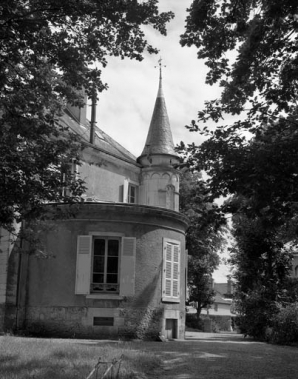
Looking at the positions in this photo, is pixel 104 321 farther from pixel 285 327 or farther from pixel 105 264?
pixel 285 327

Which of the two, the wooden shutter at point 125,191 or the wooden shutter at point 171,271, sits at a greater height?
the wooden shutter at point 125,191

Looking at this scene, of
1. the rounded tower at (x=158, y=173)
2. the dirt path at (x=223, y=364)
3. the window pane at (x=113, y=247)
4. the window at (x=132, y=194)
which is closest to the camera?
the dirt path at (x=223, y=364)

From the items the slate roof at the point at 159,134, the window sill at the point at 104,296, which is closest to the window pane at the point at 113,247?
the window sill at the point at 104,296

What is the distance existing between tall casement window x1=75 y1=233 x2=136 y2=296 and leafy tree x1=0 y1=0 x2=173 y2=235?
6.22m

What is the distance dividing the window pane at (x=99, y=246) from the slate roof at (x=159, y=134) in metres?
9.77

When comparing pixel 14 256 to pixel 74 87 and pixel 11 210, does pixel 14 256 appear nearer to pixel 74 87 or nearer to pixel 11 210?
pixel 11 210

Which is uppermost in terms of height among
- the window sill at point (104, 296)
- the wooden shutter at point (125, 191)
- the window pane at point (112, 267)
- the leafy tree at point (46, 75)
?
the wooden shutter at point (125, 191)

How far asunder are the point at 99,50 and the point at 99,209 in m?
8.43

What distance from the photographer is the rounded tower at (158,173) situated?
26.3 m

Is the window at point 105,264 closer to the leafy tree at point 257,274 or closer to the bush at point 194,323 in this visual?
the leafy tree at point 257,274

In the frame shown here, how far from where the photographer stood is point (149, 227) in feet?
58.1

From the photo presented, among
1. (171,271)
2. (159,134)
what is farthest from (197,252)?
(171,271)

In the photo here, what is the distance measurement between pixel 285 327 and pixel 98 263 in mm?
7354

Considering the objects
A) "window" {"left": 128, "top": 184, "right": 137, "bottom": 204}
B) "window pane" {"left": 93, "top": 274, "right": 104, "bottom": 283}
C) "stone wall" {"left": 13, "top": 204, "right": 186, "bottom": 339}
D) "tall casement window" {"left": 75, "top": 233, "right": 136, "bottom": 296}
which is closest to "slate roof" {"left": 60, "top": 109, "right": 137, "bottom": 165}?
"window" {"left": 128, "top": 184, "right": 137, "bottom": 204}
